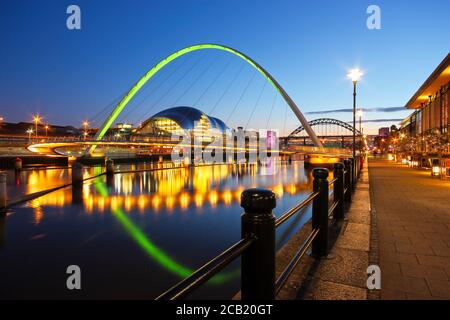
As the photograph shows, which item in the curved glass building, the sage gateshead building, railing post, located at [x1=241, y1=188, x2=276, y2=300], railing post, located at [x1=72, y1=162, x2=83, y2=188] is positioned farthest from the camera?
the curved glass building

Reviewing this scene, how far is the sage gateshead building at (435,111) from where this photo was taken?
2308 cm

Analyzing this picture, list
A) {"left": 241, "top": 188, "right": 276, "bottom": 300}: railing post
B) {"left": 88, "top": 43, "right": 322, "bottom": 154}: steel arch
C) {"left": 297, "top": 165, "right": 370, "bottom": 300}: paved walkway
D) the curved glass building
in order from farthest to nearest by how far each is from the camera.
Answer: the curved glass building < {"left": 88, "top": 43, "right": 322, "bottom": 154}: steel arch < {"left": 297, "top": 165, "right": 370, "bottom": 300}: paved walkway < {"left": 241, "top": 188, "right": 276, "bottom": 300}: railing post

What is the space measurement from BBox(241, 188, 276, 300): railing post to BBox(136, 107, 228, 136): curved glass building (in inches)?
4370

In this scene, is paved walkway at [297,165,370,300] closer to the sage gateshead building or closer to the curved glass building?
the sage gateshead building

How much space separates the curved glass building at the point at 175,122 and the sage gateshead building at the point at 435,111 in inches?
3343

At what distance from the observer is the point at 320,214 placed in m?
4.41

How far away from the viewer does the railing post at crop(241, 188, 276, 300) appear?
199 cm

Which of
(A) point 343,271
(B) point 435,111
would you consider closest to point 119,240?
(A) point 343,271

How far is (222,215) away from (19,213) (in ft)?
26.7

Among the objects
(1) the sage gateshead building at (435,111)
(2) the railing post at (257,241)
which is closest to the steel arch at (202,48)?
(1) the sage gateshead building at (435,111)

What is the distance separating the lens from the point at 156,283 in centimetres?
612

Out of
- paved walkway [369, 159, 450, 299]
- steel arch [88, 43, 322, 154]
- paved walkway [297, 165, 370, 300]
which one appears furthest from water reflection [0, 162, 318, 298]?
steel arch [88, 43, 322, 154]
